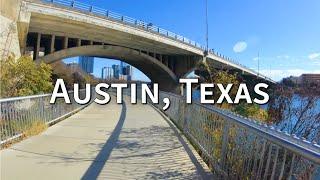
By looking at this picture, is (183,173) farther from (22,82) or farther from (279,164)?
(22,82)

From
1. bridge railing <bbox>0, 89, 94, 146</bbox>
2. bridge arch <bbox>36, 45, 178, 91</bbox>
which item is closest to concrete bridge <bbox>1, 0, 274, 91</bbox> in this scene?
bridge arch <bbox>36, 45, 178, 91</bbox>

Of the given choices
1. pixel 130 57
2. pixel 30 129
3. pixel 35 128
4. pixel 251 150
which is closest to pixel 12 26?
pixel 35 128

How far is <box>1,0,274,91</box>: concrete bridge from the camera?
1142 inches

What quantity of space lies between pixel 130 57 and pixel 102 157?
44311 millimetres

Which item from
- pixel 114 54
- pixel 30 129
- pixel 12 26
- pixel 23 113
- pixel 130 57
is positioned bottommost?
pixel 30 129

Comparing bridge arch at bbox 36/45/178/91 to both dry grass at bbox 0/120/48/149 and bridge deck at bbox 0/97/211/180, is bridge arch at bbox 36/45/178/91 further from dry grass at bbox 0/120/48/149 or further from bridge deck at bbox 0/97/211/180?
bridge deck at bbox 0/97/211/180

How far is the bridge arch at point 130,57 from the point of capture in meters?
37.7

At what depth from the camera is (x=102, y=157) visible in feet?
22.7

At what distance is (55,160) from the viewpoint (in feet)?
21.6

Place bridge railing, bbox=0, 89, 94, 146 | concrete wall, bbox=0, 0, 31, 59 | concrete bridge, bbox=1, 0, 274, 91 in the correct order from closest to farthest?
bridge railing, bbox=0, 89, 94, 146 < concrete wall, bbox=0, 0, 31, 59 < concrete bridge, bbox=1, 0, 274, 91

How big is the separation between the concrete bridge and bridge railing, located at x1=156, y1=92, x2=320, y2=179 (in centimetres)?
1552

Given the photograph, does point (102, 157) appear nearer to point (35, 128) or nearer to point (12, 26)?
point (35, 128)

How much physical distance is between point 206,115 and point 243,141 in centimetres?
266

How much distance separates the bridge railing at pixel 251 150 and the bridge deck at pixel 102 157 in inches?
15.8
